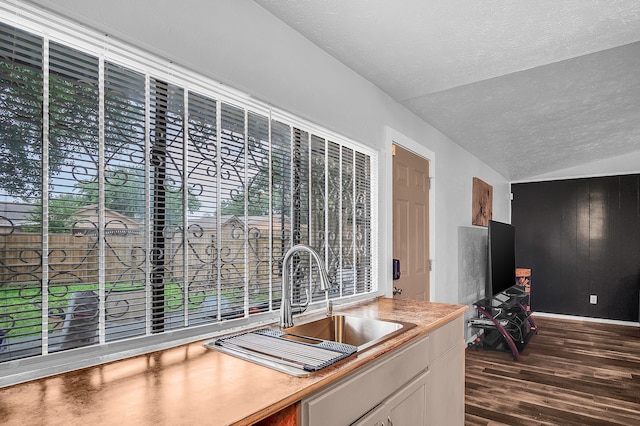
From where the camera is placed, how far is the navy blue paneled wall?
18.8 feet

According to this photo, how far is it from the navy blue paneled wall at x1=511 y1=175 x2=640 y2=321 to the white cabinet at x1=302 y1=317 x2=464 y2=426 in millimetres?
4764

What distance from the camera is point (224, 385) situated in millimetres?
1080

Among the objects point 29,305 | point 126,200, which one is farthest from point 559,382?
point 29,305

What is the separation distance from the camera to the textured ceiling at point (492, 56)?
1.89m

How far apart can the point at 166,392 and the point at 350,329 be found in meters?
1.09

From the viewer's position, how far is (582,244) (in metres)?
6.04

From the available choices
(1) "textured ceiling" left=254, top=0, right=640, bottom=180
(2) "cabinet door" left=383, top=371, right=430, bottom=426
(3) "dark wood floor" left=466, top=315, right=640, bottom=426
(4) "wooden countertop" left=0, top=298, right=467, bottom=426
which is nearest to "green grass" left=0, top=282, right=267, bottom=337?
(4) "wooden countertop" left=0, top=298, right=467, bottom=426

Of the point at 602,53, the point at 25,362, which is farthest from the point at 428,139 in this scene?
the point at 25,362

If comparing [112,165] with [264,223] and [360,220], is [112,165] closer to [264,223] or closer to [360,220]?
[264,223]

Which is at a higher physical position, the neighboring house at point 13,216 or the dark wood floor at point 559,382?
the neighboring house at point 13,216

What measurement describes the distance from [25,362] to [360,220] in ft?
6.22

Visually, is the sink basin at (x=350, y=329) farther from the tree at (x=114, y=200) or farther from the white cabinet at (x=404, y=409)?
the tree at (x=114, y=200)

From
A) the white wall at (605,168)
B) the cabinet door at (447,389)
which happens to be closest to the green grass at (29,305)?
the cabinet door at (447,389)

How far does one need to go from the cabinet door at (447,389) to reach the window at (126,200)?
0.83 meters
